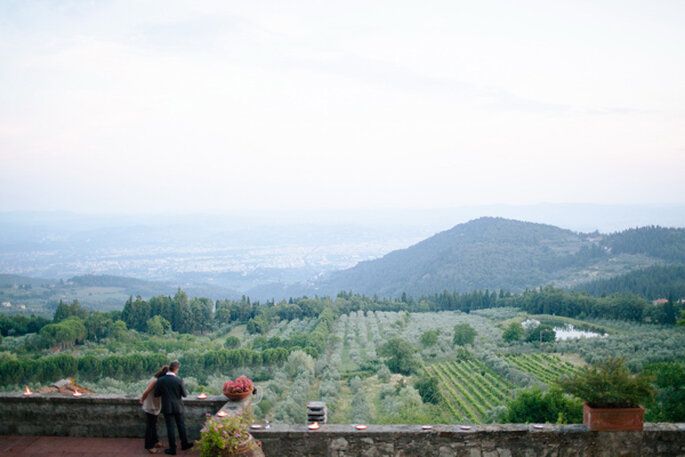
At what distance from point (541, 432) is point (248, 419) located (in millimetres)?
4497

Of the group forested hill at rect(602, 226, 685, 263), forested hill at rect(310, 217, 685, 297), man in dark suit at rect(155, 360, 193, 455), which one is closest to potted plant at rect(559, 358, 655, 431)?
man in dark suit at rect(155, 360, 193, 455)

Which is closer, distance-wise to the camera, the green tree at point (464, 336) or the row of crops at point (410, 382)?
the row of crops at point (410, 382)

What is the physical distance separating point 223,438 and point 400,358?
41791 mm

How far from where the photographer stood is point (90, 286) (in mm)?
154250

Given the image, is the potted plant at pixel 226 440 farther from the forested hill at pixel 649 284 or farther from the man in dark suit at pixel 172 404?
the forested hill at pixel 649 284

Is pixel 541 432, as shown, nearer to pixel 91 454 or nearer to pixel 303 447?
pixel 303 447

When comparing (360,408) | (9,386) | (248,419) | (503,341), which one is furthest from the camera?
(503,341)

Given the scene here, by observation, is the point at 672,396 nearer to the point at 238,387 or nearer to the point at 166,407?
the point at 238,387

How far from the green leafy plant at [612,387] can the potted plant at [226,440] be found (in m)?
4.93

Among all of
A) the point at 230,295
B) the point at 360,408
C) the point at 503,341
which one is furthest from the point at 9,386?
the point at 230,295

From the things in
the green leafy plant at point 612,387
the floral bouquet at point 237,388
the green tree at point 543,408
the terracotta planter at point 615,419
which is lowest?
the green tree at point 543,408

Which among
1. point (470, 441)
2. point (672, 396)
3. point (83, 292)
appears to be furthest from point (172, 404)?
point (83, 292)

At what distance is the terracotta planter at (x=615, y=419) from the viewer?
7281mm

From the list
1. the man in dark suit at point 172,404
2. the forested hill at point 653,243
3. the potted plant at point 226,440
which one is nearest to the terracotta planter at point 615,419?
the potted plant at point 226,440
